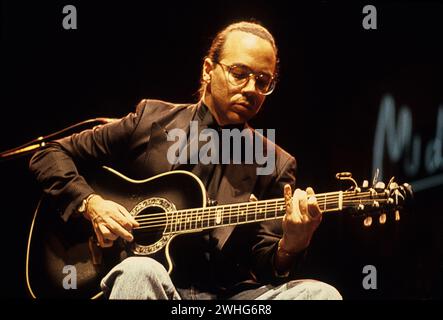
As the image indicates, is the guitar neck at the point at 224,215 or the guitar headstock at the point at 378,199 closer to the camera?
the guitar headstock at the point at 378,199

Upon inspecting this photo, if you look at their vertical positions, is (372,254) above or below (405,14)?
below

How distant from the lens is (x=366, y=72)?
280 cm

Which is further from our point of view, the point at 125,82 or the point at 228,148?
the point at 125,82

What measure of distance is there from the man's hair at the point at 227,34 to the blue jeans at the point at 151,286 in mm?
881

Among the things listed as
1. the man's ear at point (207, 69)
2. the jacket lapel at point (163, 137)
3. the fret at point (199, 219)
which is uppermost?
the man's ear at point (207, 69)

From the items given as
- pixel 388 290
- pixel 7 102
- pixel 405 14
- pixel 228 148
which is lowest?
pixel 388 290

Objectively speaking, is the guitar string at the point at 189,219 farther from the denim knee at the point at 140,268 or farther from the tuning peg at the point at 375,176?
the tuning peg at the point at 375,176

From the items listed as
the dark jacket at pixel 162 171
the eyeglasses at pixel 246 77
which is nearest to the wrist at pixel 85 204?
the dark jacket at pixel 162 171

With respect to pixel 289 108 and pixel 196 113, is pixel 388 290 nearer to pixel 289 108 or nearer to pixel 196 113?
pixel 289 108

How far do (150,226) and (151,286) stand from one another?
1.06 ft

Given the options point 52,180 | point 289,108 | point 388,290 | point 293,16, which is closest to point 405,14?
point 293,16

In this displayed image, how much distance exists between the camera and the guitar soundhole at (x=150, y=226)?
2.44 m

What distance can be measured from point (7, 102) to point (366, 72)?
5.38ft

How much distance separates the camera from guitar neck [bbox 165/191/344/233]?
7.93 feet
